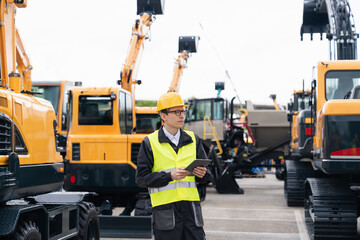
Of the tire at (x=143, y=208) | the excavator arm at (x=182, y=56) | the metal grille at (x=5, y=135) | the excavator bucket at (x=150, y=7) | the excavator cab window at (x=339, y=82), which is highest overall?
the excavator bucket at (x=150, y=7)

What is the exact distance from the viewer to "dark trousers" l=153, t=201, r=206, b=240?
511cm

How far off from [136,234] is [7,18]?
374cm

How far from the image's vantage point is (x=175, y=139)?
211 inches

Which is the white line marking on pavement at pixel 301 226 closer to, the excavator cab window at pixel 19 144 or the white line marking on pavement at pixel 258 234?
the white line marking on pavement at pixel 258 234

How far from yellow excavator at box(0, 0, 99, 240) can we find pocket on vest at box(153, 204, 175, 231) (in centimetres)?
159

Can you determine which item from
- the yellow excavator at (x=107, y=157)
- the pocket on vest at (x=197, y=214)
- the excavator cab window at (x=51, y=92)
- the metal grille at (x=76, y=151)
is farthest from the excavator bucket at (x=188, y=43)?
the pocket on vest at (x=197, y=214)

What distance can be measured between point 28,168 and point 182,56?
55.8 feet

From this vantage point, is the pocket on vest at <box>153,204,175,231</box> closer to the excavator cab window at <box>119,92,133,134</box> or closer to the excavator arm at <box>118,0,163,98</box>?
the excavator cab window at <box>119,92,133,134</box>

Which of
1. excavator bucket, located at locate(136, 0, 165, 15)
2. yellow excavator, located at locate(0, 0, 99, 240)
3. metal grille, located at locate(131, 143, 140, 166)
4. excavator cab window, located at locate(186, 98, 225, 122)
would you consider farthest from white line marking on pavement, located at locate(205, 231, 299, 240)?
excavator cab window, located at locate(186, 98, 225, 122)

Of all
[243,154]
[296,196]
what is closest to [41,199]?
[296,196]

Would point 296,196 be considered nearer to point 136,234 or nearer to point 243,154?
point 243,154

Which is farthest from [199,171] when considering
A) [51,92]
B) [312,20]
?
[51,92]

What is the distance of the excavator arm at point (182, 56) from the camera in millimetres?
22797

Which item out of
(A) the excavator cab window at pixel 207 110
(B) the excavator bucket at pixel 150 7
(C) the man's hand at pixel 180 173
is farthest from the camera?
(A) the excavator cab window at pixel 207 110
